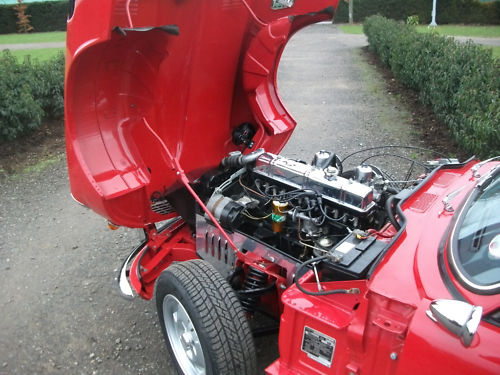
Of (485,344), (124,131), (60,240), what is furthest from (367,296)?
(60,240)

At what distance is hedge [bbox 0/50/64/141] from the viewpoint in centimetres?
682

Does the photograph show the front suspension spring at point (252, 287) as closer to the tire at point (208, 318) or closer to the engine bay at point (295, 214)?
the engine bay at point (295, 214)

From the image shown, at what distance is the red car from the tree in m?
30.4

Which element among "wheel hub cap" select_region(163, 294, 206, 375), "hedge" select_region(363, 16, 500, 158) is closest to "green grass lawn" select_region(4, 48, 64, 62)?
"hedge" select_region(363, 16, 500, 158)

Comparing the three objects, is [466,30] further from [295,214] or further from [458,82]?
[295,214]

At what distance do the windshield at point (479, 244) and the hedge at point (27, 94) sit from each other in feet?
22.3

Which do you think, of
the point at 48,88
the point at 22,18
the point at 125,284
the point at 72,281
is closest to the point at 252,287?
the point at 125,284

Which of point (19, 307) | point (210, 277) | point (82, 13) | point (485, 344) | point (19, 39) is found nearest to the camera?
point (485, 344)

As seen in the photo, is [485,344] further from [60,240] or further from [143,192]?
[60,240]

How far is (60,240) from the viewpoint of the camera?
483cm

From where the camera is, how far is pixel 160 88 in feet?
10.1

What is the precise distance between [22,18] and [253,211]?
31.5m

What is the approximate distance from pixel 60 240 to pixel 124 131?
2.35 metres

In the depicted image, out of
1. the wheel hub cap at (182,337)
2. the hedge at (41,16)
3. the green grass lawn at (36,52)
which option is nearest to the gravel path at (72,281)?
the wheel hub cap at (182,337)
